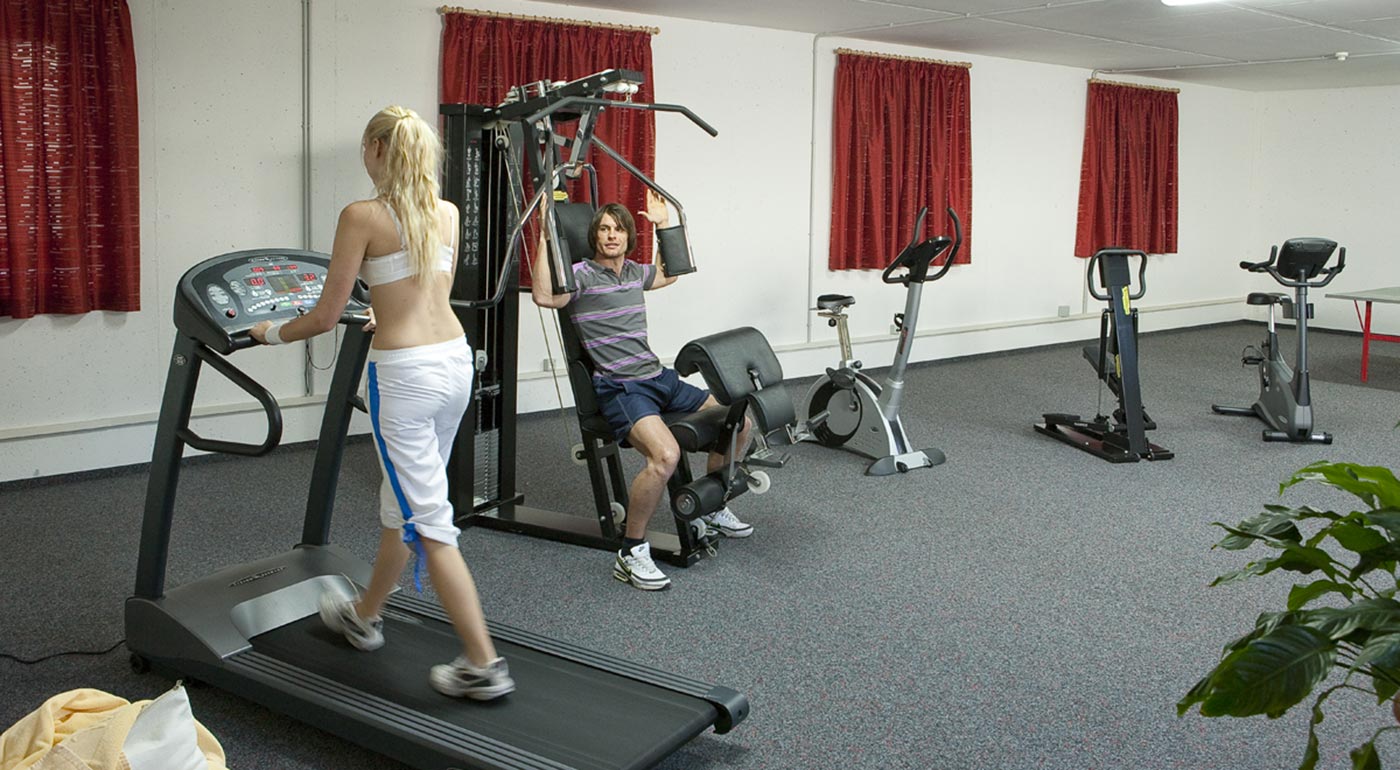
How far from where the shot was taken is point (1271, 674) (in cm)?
144

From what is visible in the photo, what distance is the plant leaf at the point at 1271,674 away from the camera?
4.70ft

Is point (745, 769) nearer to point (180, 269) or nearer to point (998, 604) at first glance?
point (998, 604)

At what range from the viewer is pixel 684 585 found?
3.85m

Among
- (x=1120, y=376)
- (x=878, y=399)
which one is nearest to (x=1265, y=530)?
(x=878, y=399)

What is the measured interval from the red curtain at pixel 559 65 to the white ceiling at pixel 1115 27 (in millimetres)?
208

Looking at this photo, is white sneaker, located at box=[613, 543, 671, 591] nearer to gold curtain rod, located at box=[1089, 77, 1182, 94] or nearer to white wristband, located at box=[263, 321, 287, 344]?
white wristband, located at box=[263, 321, 287, 344]

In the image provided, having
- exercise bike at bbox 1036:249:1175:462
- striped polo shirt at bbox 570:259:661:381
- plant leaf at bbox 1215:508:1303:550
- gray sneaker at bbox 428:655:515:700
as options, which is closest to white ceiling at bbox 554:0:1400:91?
exercise bike at bbox 1036:249:1175:462

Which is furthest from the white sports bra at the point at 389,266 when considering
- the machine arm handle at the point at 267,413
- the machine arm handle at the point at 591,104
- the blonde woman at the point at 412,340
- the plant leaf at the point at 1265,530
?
the plant leaf at the point at 1265,530

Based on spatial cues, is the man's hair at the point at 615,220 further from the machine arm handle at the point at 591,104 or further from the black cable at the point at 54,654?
the black cable at the point at 54,654

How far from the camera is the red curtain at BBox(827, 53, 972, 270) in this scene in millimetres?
7707

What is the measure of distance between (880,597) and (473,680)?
1562 millimetres

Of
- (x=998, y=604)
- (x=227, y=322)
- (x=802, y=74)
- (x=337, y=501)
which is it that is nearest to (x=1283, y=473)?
(x=998, y=604)

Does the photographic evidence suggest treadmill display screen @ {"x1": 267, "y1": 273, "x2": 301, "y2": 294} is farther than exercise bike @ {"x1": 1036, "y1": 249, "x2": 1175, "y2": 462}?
No

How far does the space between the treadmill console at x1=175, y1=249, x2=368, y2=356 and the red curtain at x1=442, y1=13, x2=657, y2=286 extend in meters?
2.72
